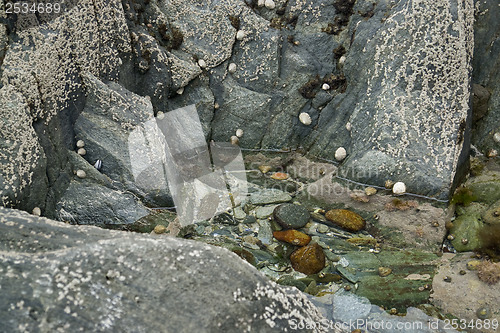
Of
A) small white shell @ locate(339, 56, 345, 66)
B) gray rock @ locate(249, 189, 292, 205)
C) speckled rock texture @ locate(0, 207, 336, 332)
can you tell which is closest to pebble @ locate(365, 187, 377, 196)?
gray rock @ locate(249, 189, 292, 205)

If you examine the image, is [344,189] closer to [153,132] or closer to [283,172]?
[283,172]

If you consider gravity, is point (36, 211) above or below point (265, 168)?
above

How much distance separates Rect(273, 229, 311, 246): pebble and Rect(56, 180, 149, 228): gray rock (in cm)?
216

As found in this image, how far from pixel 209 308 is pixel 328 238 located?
10.6ft

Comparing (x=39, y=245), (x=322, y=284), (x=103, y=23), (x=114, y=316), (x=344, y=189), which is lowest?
(x=322, y=284)

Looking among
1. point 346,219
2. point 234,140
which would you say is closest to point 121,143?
point 234,140

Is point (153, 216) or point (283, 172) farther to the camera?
point (283, 172)

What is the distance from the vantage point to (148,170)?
695 cm

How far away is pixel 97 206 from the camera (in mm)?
6602

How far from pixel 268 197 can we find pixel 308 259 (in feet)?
5.32

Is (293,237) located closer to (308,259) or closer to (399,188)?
(308,259)

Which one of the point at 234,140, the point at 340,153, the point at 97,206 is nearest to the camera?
the point at 97,206

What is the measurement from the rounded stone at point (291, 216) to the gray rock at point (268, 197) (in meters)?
0.29

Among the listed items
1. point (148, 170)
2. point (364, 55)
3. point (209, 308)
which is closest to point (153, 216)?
point (148, 170)
